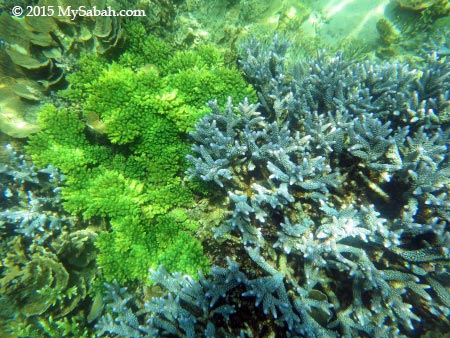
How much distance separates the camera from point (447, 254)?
2787mm

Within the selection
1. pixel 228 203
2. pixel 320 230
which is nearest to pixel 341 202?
pixel 320 230

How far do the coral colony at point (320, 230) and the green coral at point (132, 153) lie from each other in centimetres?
29

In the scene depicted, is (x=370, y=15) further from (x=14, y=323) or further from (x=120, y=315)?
(x=14, y=323)

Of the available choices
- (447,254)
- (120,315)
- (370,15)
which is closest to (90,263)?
(120,315)

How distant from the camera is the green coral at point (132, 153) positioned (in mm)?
3092

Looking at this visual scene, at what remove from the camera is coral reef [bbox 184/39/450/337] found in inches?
110

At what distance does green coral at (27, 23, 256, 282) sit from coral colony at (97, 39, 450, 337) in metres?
0.29

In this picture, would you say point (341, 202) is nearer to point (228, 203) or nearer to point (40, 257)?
point (228, 203)

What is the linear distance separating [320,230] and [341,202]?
0.50 m
